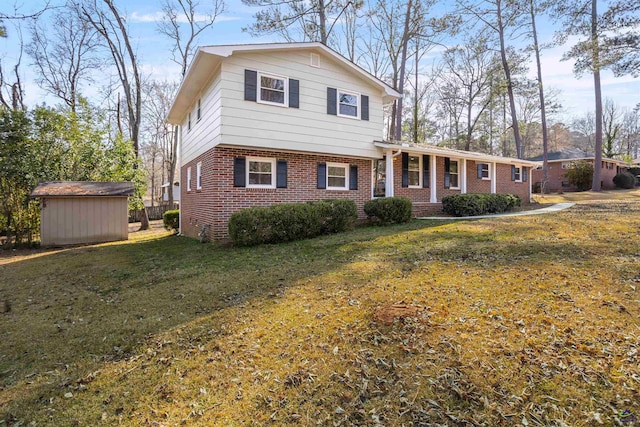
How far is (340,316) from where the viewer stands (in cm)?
368

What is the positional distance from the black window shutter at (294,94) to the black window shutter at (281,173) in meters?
1.77

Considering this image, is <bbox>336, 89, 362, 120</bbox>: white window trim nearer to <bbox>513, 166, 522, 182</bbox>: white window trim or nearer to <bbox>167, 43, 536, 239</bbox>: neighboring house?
<bbox>167, 43, 536, 239</bbox>: neighboring house

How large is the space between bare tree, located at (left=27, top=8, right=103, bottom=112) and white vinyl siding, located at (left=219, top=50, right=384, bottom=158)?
15416mm

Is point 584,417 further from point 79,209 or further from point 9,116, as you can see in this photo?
point 9,116

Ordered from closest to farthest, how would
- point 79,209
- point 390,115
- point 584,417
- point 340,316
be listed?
point 584,417 < point 340,316 < point 79,209 < point 390,115

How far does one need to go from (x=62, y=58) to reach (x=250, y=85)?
18.2 m

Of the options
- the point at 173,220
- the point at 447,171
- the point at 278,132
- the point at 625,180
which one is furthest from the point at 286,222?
the point at 625,180

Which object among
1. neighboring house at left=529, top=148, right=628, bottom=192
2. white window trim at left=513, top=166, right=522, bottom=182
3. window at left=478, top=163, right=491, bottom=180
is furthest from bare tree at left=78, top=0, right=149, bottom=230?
neighboring house at left=529, top=148, right=628, bottom=192

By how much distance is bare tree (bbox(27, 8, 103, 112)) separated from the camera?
19266mm

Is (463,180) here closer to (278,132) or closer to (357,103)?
(357,103)

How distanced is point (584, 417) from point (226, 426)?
90.7 inches

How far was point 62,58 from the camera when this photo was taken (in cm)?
2008

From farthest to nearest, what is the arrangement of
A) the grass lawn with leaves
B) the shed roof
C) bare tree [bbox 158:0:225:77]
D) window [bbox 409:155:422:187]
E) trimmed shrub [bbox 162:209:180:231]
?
bare tree [bbox 158:0:225:77], trimmed shrub [bbox 162:209:180:231], window [bbox 409:155:422:187], the shed roof, the grass lawn with leaves

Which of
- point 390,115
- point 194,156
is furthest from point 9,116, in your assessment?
point 390,115
